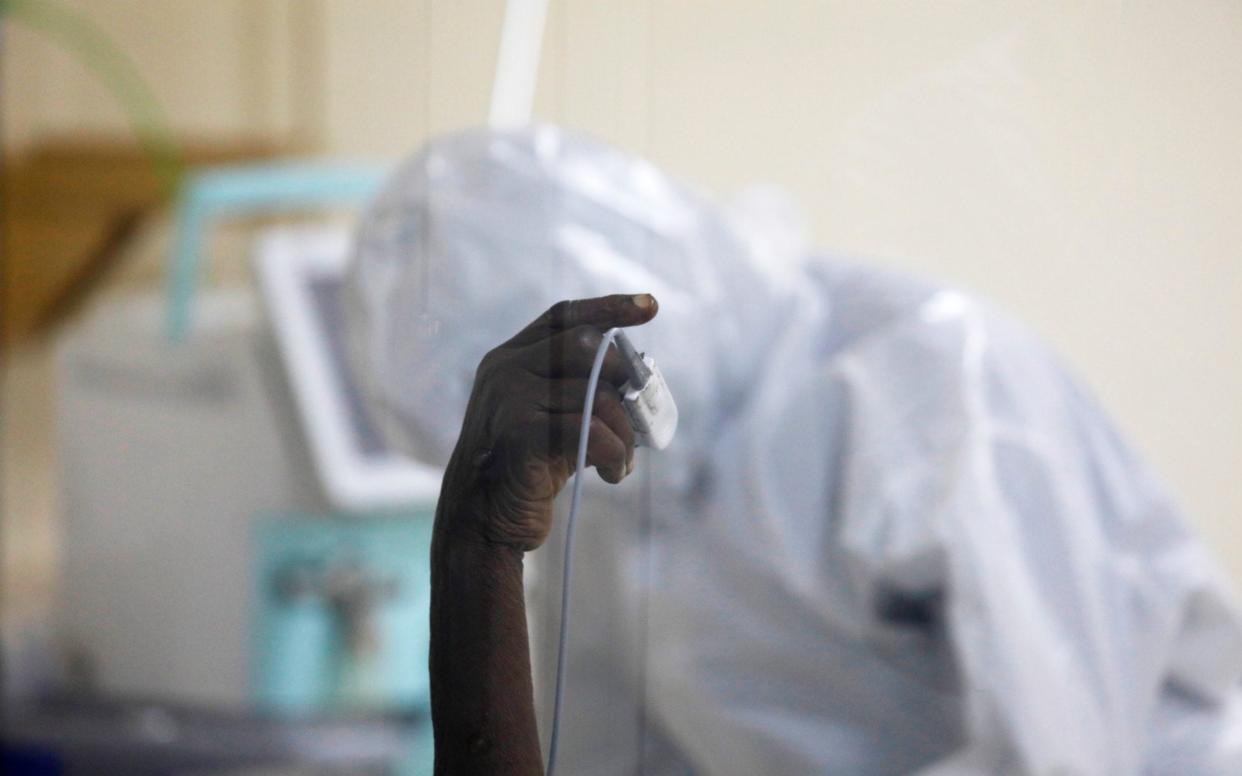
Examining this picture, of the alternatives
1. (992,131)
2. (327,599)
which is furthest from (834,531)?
(327,599)

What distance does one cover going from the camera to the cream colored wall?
0.34m

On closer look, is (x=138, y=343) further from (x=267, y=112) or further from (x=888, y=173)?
(x=888, y=173)

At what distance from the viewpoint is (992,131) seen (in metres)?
0.35

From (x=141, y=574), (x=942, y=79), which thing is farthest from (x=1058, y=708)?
(x=141, y=574)

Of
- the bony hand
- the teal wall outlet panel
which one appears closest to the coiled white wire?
the bony hand

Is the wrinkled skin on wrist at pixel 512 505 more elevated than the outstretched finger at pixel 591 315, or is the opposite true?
the outstretched finger at pixel 591 315

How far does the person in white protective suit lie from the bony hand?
0.19 ft

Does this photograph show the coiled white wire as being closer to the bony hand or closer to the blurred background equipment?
the bony hand

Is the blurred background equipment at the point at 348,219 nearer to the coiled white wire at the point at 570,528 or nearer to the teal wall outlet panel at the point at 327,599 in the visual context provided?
the teal wall outlet panel at the point at 327,599

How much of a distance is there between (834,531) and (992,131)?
0.65 feet

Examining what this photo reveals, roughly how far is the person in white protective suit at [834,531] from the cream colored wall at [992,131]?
3 cm

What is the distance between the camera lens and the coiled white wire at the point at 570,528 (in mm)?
285

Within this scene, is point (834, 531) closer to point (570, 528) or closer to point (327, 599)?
point (570, 528)

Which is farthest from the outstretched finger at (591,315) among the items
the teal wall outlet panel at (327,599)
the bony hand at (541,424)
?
the teal wall outlet panel at (327,599)
